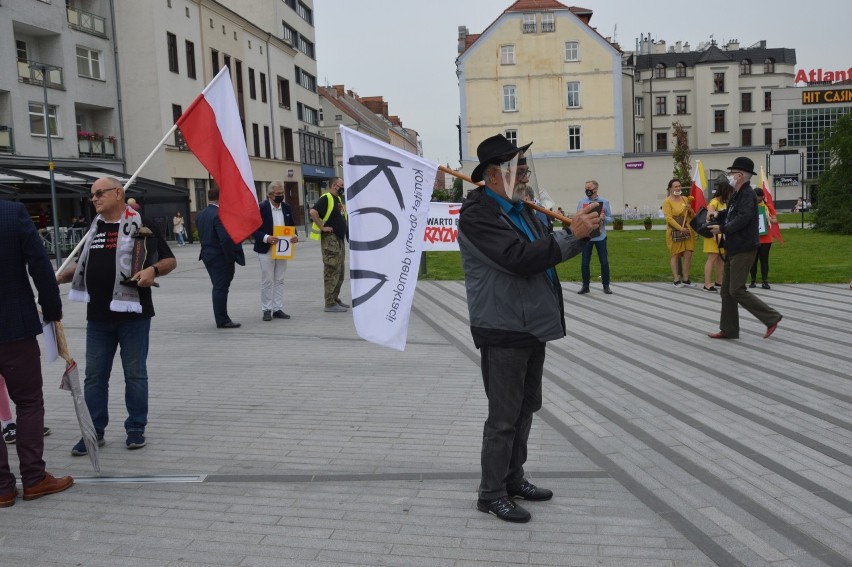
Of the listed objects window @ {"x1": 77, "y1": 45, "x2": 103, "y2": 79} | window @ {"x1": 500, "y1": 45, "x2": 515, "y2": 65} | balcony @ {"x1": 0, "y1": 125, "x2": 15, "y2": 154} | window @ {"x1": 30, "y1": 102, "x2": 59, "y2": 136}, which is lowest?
balcony @ {"x1": 0, "y1": 125, "x2": 15, "y2": 154}

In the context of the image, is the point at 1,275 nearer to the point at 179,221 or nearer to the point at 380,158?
the point at 380,158

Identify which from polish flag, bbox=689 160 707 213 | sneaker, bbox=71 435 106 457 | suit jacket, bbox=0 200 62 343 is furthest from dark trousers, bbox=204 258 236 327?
polish flag, bbox=689 160 707 213

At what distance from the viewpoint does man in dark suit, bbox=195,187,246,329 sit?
1073 centimetres

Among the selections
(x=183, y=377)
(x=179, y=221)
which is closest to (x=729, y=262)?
(x=183, y=377)

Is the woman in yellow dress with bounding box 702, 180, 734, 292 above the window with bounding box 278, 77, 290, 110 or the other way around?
the other way around

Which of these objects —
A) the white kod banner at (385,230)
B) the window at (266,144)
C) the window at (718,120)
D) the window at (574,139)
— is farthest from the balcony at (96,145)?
the window at (718,120)

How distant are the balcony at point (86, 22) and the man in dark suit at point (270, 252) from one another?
2868 centimetres

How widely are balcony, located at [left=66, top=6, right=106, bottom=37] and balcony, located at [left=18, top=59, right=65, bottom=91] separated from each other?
2602 mm

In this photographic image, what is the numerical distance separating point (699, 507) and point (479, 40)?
187 feet

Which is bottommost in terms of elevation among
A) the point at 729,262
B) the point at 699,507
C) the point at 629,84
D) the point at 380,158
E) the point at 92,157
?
the point at 699,507

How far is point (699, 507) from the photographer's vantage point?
164 inches

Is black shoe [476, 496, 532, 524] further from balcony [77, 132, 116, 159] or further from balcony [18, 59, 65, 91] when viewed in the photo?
balcony [77, 132, 116, 159]

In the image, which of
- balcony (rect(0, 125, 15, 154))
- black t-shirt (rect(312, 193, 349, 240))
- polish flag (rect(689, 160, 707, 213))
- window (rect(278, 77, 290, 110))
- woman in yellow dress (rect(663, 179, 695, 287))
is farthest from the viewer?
window (rect(278, 77, 290, 110))

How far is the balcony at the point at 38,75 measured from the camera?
31.3 meters
